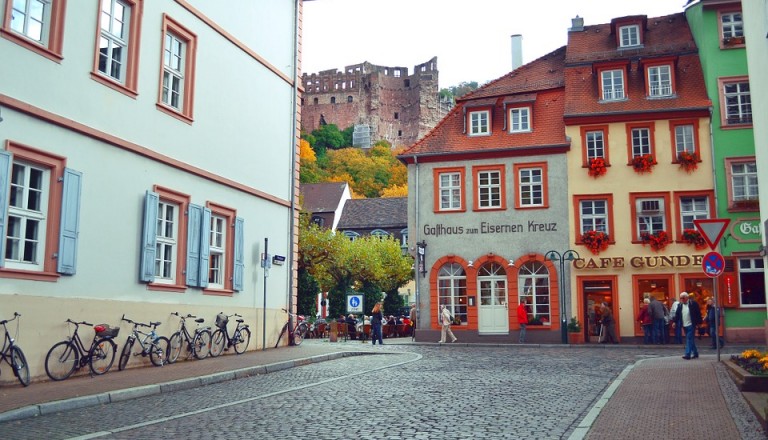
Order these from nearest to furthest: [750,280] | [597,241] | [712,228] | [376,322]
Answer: [712,228] < [376,322] < [750,280] < [597,241]

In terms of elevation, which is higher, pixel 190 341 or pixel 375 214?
pixel 375 214

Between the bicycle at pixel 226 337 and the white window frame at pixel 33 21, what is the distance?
25.1 feet

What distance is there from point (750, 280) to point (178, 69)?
22.0 meters

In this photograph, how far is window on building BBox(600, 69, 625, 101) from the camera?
32000 mm

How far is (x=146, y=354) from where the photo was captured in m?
15.8

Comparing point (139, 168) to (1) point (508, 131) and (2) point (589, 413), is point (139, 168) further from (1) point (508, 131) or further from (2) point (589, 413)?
(1) point (508, 131)

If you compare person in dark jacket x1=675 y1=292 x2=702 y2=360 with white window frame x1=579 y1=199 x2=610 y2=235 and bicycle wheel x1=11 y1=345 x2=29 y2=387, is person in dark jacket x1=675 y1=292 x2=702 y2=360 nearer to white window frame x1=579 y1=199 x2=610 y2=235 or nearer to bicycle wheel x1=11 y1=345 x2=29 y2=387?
white window frame x1=579 y1=199 x2=610 y2=235

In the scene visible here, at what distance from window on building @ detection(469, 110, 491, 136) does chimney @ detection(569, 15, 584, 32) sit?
6.39 metres

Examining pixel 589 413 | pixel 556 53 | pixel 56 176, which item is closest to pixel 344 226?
pixel 556 53

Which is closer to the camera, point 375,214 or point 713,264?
point 713,264

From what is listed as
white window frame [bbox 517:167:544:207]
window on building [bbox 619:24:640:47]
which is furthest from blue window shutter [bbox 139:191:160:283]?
window on building [bbox 619:24:640:47]

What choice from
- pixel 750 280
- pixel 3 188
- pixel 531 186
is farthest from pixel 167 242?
pixel 750 280

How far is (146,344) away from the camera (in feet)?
51.7

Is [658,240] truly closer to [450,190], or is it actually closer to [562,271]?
[562,271]
